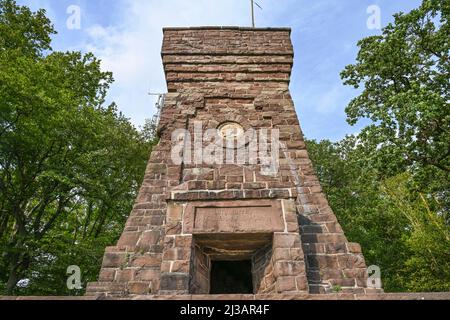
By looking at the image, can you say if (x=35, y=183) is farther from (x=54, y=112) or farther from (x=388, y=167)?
(x=388, y=167)

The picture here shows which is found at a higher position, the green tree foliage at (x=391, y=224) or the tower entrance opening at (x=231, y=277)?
the green tree foliage at (x=391, y=224)

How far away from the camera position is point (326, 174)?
63.5 ft

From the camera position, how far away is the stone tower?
521cm

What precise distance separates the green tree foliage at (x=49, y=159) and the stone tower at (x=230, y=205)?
448 centimetres

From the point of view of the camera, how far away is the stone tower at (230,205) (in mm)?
5211

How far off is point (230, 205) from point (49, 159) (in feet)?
27.8

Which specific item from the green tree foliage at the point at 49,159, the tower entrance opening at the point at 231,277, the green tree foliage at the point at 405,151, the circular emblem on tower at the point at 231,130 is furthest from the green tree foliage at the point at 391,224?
the green tree foliage at the point at 49,159

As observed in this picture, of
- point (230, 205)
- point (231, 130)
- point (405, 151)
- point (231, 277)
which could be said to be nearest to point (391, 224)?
point (405, 151)

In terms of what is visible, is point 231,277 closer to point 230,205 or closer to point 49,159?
point 230,205

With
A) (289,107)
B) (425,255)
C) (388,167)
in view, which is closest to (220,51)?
(289,107)

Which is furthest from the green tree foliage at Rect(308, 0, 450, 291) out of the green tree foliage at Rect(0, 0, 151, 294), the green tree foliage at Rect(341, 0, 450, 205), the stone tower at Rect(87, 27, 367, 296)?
the green tree foliage at Rect(0, 0, 151, 294)

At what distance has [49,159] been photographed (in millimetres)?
11719

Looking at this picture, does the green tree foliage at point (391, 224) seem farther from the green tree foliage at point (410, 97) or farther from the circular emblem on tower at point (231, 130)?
the circular emblem on tower at point (231, 130)

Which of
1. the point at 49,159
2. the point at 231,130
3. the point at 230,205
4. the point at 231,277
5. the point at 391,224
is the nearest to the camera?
the point at 230,205
